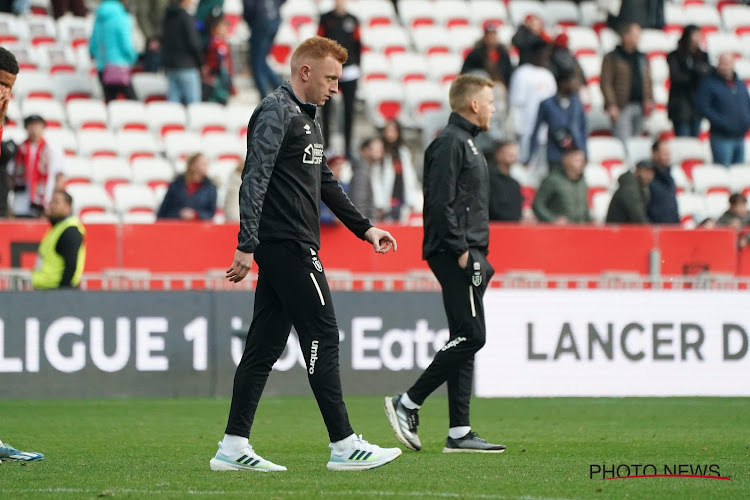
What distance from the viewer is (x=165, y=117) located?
18500 millimetres

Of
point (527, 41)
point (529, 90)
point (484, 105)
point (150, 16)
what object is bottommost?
point (484, 105)

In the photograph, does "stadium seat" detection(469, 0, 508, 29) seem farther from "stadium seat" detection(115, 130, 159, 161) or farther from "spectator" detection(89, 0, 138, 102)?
"stadium seat" detection(115, 130, 159, 161)

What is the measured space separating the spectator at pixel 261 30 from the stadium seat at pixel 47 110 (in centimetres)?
266

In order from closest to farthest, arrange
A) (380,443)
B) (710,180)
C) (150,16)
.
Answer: (380,443) → (710,180) → (150,16)

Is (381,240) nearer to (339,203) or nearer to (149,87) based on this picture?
(339,203)

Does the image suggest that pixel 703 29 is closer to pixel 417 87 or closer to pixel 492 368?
pixel 417 87

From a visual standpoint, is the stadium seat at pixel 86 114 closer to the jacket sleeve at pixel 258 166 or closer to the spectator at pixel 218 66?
the spectator at pixel 218 66

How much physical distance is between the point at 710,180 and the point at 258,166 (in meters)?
13.9

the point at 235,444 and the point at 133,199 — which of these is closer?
the point at 235,444

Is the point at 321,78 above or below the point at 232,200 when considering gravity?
above

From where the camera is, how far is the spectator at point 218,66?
1884 cm

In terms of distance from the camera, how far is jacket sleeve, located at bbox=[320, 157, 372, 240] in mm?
7516

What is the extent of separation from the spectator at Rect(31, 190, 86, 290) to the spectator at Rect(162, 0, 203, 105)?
5.23 m

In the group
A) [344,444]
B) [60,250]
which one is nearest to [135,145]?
[60,250]
